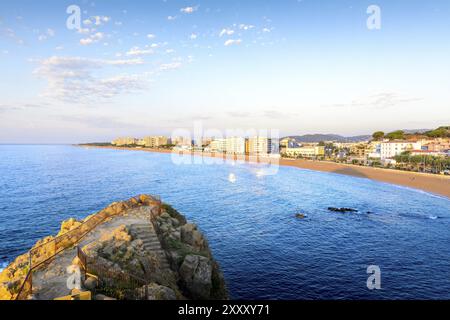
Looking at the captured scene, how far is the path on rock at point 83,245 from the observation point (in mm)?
10288

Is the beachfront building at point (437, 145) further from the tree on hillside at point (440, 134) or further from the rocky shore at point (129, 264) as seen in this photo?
the rocky shore at point (129, 264)

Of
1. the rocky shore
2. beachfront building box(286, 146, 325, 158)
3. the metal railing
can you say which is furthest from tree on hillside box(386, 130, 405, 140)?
the metal railing

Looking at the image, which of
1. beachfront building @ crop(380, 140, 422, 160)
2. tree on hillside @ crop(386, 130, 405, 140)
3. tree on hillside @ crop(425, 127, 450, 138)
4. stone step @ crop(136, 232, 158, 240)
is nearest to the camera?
stone step @ crop(136, 232, 158, 240)

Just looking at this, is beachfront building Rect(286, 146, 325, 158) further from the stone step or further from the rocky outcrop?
the stone step

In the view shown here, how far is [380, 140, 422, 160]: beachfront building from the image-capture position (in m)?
119

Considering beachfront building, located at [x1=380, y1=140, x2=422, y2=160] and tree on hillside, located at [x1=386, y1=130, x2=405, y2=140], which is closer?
beachfront building, located at [x1=380, y1=140, x2=422, y2=160]

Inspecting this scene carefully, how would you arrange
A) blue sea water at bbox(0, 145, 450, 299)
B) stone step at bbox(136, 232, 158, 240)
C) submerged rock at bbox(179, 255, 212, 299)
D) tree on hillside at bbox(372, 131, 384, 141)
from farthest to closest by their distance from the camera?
tree on hillside at bbox(372, 131, 384, 141) < blue sea water at bbox(0, 145, 450, 299) < stone step at bbox(136, 232, 158, 240) < submerged rock at bbox(179, 255, 212, 299)

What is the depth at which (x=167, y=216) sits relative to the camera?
21391 mm

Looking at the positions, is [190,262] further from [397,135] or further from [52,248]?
[397,135]

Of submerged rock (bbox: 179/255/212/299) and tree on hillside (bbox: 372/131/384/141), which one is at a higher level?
tree on hillside (bbox: 372/131/384/141)

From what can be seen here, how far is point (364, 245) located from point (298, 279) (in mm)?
9714

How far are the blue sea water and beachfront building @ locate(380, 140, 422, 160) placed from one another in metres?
73.1
